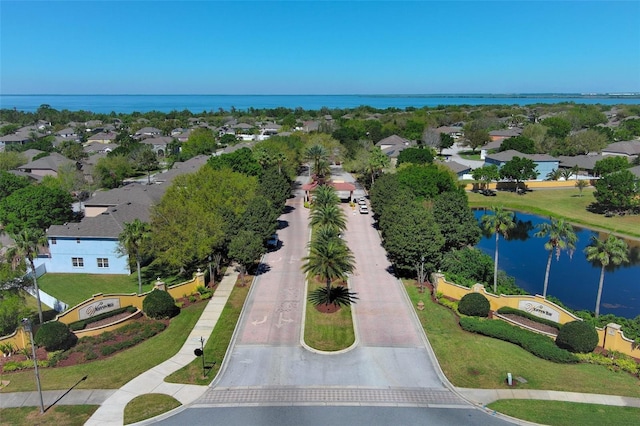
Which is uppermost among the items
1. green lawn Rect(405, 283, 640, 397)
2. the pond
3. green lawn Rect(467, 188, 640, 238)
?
green lawn Rect(405, 283, 640, 397)

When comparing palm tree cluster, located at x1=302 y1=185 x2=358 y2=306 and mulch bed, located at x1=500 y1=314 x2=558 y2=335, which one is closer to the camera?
mulch bed, located at x1=500 y1=314 x2=558 y2=335

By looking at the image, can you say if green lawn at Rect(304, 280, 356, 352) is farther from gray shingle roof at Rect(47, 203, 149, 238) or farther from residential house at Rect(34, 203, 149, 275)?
gray shingle roof at Rect(47, 203, 149, 238)

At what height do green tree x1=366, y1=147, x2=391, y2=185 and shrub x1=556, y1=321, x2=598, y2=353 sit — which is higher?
green tree x1=366, y1=147, x2=391, y2=185

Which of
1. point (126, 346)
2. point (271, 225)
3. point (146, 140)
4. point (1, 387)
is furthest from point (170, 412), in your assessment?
point (146, 140)

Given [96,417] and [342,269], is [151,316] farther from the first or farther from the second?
[342,269]

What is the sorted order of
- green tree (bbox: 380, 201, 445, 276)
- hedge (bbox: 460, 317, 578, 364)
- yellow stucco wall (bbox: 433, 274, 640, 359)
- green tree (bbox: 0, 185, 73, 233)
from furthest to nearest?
green tree (bbox: 0, 185, 73, 233) → green tree (bbox: 380, 201, 445, 276) → yellow stucco wall (bbox: 433, 274, 640, 359) → hedge (bbox: 460, 317, 578, 364)

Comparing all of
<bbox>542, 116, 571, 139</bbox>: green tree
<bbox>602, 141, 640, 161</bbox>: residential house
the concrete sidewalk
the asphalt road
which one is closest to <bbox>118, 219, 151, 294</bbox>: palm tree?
the concrete sidewalk

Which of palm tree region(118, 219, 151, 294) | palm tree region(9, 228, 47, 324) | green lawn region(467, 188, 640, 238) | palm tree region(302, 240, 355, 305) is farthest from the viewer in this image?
green lawn region(467, 188, 640, 238)
